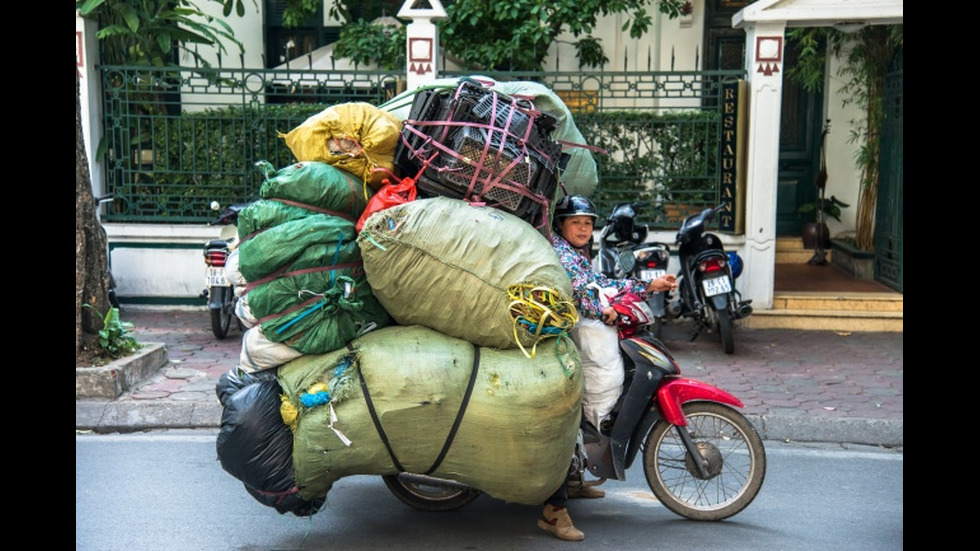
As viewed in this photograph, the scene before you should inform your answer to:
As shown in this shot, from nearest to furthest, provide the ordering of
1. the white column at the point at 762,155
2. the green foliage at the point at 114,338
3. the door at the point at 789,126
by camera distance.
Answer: the green foliage at the point at 114,338 < the white column at the point at 762,155 < the door at the point at 789,126

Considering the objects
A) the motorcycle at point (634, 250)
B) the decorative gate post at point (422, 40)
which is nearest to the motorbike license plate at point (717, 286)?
the motorcycle at point (634, 250)

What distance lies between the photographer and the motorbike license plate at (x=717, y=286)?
777 centimetres

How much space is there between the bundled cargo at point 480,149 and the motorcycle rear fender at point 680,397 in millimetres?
956

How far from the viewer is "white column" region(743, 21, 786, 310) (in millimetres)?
8727

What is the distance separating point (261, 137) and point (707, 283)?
4.26 metres

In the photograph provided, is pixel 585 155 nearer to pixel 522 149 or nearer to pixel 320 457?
pixel 522 149

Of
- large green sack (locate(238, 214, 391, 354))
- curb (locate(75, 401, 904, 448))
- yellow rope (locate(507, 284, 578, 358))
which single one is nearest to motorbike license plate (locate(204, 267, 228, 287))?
curb (locate(75, 401, 904, 448))

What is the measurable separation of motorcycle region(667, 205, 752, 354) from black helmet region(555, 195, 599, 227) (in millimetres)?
3292

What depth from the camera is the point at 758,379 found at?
723 centimetres

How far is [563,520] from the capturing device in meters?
4.46

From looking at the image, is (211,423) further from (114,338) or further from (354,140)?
(354,140)

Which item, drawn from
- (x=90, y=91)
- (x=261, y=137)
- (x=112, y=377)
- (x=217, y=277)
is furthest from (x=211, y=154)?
(x=112, y=377)

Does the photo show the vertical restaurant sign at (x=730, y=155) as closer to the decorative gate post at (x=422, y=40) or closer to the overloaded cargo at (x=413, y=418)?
the decorative gate post at (x=422, y=40)

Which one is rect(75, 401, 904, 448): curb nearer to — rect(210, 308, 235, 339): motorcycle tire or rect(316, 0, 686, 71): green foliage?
rect(210, 308, 235, 339): motorcycle tire
